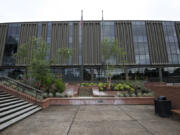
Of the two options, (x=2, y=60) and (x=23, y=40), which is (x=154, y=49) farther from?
(x=2, y=60)

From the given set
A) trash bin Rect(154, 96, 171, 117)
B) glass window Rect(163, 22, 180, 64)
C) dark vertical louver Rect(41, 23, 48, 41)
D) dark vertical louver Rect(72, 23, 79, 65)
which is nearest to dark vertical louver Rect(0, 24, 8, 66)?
dark vertical louver Rect(41, 23, 48, 41)

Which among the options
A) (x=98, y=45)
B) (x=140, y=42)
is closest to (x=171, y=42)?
(x=140, y=42)

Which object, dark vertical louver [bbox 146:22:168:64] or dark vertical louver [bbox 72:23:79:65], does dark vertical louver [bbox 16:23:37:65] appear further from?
dark vertical louver [bbox 146:22:168:64]

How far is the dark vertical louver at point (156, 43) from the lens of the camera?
2714 cm

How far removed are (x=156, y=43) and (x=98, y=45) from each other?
695 inches

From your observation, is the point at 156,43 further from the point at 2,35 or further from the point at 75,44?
the point at 2,35

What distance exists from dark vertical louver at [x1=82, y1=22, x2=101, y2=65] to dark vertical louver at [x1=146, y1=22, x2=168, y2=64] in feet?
50.9

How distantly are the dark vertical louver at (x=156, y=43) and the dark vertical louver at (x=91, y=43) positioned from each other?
15.5 meters

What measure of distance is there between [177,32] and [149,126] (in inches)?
1485

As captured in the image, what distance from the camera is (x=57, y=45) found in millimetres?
27500

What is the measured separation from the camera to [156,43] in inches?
1111

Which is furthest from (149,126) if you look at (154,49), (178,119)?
(154,49)

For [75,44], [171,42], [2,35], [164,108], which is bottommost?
[164,108]

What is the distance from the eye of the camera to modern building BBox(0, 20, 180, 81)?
2695 cm
